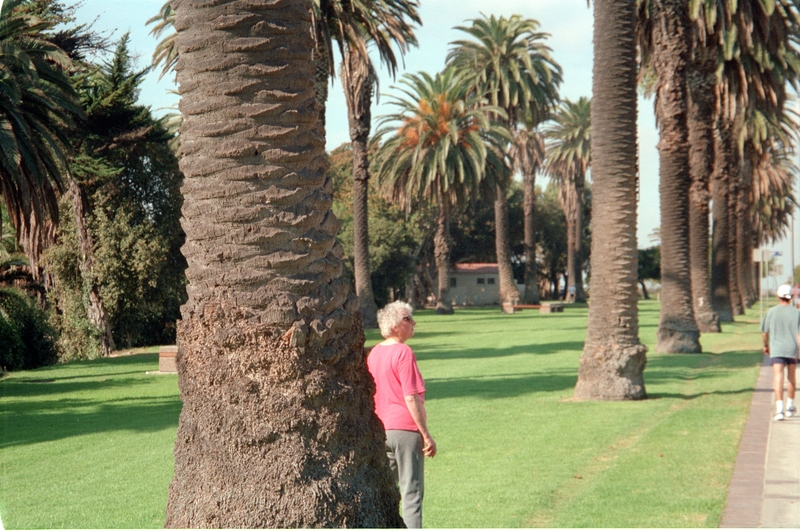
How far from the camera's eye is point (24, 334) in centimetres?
2245

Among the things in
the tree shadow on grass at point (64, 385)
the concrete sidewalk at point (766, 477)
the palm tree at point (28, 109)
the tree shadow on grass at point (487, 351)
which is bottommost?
the concrete sidewalk at point (766, 477)

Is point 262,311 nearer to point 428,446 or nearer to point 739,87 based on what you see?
point 428,446

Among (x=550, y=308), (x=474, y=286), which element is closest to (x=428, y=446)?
(x=550, y=308)

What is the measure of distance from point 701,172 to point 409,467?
1012 inches

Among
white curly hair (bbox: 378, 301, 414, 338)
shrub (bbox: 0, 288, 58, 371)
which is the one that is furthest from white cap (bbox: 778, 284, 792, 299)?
shrub (bbox: 0, 288, 58, 371)

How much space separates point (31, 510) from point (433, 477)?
3636mm

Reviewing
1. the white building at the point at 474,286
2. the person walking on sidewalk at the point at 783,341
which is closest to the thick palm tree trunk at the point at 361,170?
the person walking on sidewalk at the point at 783,341

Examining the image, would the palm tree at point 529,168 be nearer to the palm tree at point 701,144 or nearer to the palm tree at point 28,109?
the palm tree at point 701,144

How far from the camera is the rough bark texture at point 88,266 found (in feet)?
85.0

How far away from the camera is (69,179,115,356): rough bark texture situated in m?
25.9

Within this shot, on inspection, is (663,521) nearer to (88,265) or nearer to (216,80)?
(216,80)

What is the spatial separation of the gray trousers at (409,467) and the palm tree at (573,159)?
57982mm

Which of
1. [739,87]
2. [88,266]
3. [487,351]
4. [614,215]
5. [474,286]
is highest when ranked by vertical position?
[739,87]

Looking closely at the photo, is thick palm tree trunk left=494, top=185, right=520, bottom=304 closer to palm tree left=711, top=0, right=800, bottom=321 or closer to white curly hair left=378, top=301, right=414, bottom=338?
palm tree left=711, top=0, right=800, bottom=321
